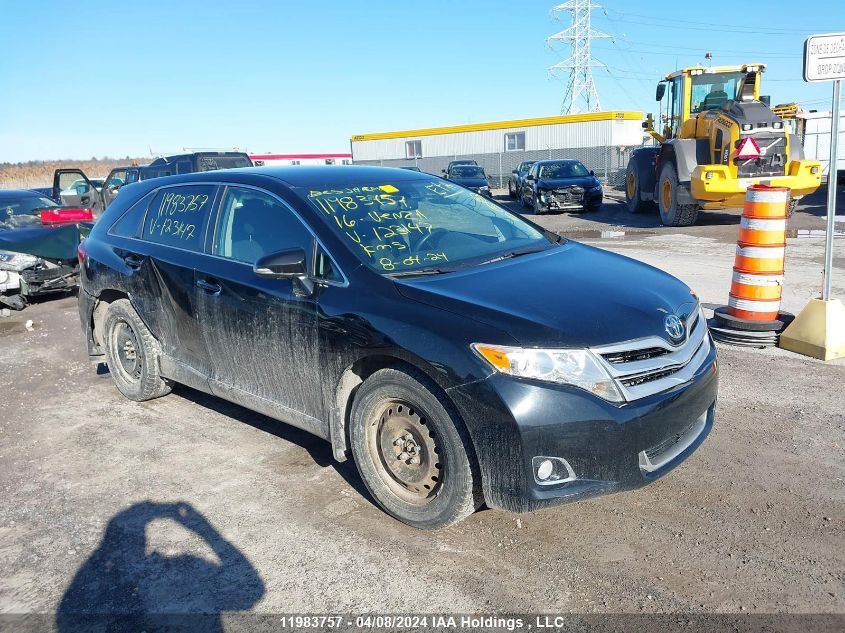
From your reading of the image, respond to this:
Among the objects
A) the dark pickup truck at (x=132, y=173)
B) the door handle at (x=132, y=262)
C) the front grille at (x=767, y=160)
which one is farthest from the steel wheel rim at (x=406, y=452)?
the dark pickup truck at (x=132, y=173)

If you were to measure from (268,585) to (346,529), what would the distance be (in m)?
0.54

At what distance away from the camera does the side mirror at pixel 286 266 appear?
362 cm

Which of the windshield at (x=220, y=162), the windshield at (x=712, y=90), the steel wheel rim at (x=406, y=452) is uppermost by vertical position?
the windshield at (x=712, y=90)

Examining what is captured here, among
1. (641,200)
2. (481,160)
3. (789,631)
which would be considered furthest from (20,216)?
(481,160)

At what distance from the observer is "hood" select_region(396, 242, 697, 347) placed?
3051 mm

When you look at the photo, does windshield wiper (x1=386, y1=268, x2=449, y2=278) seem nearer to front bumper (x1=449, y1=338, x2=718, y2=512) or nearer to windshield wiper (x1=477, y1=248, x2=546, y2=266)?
windshield wiper (x1=477, y1=248, x2=546, y2=266)

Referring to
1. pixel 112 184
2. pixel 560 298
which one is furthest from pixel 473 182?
Answer: pixel 560 298

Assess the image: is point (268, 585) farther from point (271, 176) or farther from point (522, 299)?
point (271, 176)

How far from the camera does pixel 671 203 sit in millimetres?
15617

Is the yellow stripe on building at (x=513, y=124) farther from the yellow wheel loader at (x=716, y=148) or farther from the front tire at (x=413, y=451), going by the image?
the front tire at (x=413, y=451)

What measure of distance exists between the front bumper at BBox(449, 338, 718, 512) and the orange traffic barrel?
349 cm

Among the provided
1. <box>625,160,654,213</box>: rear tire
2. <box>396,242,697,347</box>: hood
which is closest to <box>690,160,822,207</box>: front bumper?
<box>625,160,654,213</box>: rear tire

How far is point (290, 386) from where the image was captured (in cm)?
396

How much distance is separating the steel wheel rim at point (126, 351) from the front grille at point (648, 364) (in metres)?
3.76
